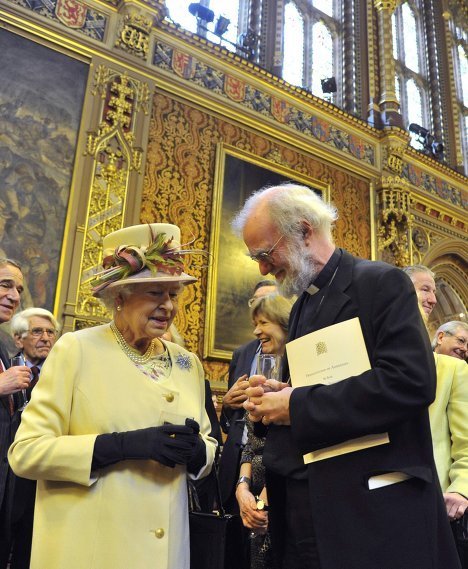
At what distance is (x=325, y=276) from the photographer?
1606mm

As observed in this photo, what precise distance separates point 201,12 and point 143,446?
24.5 feet

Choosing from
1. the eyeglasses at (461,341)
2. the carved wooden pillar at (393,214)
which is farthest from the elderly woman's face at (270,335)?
the carved wooden pillar at (393,214)

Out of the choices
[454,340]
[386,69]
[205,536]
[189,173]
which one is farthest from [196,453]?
[386,69]

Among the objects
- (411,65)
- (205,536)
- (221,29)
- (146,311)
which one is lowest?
(205,536)

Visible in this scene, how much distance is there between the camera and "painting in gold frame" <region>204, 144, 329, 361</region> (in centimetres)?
653

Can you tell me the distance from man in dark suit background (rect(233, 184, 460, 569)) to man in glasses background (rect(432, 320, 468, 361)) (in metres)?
2.23

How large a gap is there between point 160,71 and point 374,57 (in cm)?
511

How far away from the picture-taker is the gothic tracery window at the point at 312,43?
31.3ft

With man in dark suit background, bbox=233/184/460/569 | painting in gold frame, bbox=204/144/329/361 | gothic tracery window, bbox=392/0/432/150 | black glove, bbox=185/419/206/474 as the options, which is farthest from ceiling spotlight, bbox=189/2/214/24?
black glove, bbox=185/419/206/474

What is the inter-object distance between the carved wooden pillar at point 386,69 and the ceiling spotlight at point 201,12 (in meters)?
3.59

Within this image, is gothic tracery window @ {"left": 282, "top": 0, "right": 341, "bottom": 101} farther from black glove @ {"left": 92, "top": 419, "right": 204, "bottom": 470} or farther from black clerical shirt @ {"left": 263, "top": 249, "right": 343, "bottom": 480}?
black glove @ {"left": 92, "top": 419, "right": 204, "bottom": 470}

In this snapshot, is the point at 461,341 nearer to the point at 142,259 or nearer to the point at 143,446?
the point at 142,259

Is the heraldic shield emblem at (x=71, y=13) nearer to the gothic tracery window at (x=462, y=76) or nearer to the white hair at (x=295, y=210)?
the white hair at (x=295, y=210)

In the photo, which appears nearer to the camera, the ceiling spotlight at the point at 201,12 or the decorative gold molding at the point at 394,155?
the ceiling spotlight at the point at 201,12
